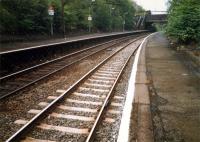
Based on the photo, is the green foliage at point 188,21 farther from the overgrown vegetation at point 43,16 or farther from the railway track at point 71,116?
the overgrown vegetation at point 43,16

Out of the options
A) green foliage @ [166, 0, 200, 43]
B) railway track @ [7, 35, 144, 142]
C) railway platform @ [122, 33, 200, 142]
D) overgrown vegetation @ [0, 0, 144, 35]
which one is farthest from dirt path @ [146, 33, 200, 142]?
overgrown vegetation @ [0, 0, 144, 35]

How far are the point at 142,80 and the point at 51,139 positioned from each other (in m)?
6.18

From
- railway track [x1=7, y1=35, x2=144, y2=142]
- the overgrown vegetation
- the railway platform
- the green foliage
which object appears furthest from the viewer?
the overgrown vegetation

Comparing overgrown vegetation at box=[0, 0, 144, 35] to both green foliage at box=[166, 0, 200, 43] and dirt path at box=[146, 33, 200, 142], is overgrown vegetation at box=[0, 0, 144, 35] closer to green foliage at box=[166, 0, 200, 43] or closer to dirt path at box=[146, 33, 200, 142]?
green foliage at box=[166, 0, 200, 43]

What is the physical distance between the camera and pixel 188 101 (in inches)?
339

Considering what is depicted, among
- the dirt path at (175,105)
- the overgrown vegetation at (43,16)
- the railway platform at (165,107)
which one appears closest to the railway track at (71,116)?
the railway platform at (165,107)

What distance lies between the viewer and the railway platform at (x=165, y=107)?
246 inches

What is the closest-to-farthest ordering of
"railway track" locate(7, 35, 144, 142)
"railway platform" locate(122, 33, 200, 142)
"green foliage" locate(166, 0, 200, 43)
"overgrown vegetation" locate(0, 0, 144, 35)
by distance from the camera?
"railway platform" locate(122, 33, 200, 142) → "railway track" locate(7, 35, 144, 142) → "green foliage" locate(166, 0, 200, 43) → "overgrown vegetation" locate(0, 0, 144, 35)

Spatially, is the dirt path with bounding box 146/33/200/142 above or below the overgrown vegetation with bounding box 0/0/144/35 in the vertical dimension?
below

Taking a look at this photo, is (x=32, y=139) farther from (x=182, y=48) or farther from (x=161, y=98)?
(x=182, y=48)

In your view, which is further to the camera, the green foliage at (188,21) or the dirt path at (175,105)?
the green foliage at (188,21)

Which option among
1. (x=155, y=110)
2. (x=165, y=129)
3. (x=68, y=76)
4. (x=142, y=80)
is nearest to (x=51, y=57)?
(x=68, y=76)

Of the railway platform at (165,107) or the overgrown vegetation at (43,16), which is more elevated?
the overgrown vegetation at (43,16)

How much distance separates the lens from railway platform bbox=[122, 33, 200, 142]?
246 inches
